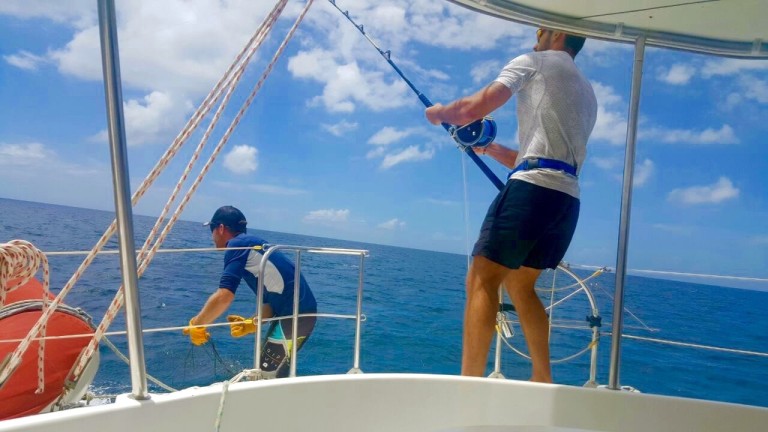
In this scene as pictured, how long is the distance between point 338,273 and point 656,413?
43.3 feet

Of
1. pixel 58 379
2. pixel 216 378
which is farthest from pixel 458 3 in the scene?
pixel 216 378

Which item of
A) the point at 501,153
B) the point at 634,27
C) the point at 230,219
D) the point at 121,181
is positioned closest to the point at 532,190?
the point at 501,153

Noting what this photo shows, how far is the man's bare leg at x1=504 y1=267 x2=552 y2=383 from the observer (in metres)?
1.26

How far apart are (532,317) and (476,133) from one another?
498 millimetres

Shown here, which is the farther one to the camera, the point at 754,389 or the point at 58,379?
the point at 754,389

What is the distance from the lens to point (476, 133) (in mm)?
1444

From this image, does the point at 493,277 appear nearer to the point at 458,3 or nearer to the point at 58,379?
the point at 458,3

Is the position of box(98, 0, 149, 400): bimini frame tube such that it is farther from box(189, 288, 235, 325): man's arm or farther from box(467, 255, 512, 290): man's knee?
box(189, 288, 235, 325): man's arm

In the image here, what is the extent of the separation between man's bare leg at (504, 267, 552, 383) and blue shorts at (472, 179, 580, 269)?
0.29 ft

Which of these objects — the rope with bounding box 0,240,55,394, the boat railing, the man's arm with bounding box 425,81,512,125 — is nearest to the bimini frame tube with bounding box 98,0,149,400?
the rope with bounding box 0,240,55,394

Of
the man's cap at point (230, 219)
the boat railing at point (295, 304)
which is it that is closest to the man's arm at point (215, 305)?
the man's cap at point (230, 219)

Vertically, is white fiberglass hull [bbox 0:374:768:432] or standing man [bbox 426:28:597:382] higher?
standing man [bbox 426:28:597:382]

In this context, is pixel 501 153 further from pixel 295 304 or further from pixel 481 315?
pixel 295 304

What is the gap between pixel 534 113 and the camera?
123 cm
